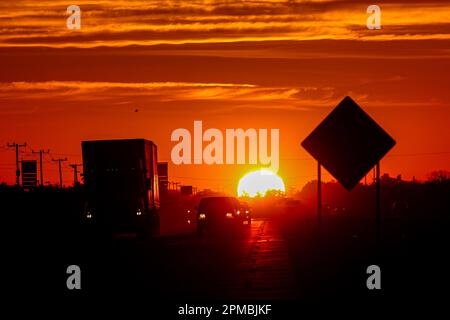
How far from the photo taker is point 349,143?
1822cm

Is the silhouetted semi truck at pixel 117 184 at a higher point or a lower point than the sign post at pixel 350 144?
lower

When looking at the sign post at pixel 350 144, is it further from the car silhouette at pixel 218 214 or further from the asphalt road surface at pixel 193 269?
the car silhouette at pixel 218 214

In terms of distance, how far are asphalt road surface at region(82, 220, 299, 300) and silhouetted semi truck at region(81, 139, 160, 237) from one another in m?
2.74

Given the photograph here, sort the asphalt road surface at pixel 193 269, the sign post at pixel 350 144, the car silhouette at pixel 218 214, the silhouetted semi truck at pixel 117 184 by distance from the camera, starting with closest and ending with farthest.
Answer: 1. the sign post at pixel 350 144
2. the asphalt road surface at pixel 193 269
3. the silhouetted semi truck at pixel 117 184
4. the car silhouette at pixel 218 214

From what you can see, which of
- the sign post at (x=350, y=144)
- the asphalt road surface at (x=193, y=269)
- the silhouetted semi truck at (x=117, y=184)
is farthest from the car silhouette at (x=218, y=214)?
the sign post at (x=350, y=144)

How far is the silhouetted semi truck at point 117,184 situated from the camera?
3962cm

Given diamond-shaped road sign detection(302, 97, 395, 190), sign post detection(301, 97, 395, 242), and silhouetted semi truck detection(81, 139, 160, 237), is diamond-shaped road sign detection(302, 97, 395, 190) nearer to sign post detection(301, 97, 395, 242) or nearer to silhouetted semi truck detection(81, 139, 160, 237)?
sign post detection(301, 97, 395, 242)

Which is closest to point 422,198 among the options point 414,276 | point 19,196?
point 19,196

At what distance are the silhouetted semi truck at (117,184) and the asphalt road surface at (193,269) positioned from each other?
9.00 feet

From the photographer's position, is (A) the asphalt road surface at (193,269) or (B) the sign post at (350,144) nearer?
(B) the sign post at (350,144)

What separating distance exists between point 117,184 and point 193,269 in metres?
17.2

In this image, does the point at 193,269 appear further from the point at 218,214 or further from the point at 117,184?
the point at 218,214
